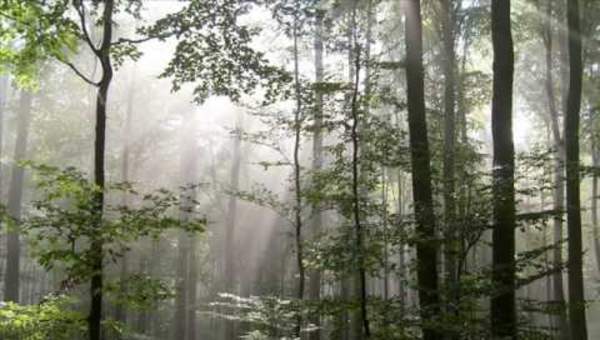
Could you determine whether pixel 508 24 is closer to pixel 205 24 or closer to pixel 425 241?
pixel 425 241

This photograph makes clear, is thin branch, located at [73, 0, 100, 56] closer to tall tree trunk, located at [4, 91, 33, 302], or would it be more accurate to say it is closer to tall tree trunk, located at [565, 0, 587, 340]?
tall tree trunk, located at [565, 0, 587, 340]

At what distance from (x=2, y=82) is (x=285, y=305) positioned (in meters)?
33.3

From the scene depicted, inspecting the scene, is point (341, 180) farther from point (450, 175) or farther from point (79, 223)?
point (79, 223)

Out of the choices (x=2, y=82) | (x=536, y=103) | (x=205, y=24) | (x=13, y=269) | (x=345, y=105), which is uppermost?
(x=2, y=82)

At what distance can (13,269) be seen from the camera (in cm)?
1972

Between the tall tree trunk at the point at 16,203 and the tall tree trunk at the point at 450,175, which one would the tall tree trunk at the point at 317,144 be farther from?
the tall tree trunk at the point at 16,203

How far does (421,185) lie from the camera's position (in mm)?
7312

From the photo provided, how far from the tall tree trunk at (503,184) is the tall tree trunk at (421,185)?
0.73 m

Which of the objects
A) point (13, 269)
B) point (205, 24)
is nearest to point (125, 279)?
point (205, 24)

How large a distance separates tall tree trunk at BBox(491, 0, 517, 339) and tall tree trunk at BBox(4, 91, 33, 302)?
54.3 feet

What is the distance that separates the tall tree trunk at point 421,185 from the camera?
248 inches

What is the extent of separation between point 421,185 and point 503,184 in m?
1.43

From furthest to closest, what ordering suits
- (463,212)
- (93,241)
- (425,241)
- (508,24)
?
1. (508,24)
2. (463,212)
3. (425,241)
4. (93,241)

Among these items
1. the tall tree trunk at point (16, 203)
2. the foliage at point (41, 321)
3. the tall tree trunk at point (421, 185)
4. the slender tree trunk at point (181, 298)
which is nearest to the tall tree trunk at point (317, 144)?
the tall tree trunk at point (421, 185)
